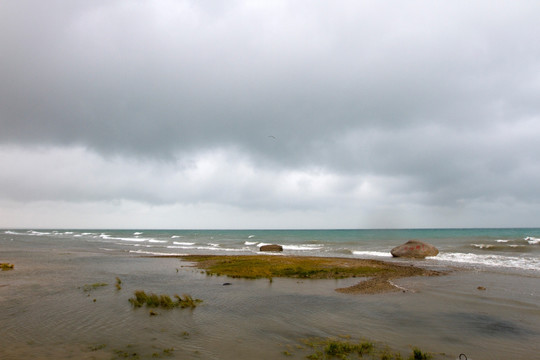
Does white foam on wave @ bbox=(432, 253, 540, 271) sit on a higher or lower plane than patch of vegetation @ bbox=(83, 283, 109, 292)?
lower

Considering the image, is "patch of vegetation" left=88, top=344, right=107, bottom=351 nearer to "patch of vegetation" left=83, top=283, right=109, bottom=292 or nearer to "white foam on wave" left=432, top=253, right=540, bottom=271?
"patch of vegetation" left=83, top=283, right=109, bottom=292

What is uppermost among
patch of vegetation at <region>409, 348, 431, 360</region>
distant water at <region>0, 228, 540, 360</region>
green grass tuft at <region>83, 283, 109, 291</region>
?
patch of vegetation at <region>409, 348, 431, 360</region>

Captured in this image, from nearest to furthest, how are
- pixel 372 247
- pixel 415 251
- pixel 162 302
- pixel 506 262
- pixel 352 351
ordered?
1. pixel 352 351
2. pixel 162 302
3. pixel 506 262
4. pixel 415 251
5. pixel 372 247

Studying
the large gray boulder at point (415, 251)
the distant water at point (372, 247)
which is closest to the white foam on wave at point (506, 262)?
the distant water at point (372, 247)

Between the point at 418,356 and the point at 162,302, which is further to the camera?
the point at 162,302

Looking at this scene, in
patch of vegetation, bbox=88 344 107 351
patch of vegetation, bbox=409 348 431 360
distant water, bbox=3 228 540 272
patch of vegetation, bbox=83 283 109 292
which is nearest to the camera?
patch of vegetation, bbox=409 348 431 360

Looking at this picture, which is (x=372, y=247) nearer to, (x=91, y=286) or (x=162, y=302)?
(x=91, y=286)

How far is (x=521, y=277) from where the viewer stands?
23438 millimetres

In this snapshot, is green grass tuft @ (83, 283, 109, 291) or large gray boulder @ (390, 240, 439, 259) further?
large gray boulder @ (390, 240, 439, 259)

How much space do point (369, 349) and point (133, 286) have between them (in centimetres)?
1541

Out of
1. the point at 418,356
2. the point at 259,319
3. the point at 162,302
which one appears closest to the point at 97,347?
the point at 162,302

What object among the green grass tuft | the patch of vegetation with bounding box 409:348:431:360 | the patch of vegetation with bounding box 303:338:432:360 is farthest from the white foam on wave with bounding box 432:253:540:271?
the green grass tuft

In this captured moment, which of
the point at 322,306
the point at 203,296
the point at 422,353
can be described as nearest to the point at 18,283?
the point at 203,296

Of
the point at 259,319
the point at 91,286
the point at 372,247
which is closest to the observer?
the point at 259,319
